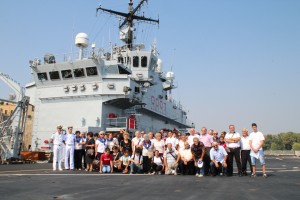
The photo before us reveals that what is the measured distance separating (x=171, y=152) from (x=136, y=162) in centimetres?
144

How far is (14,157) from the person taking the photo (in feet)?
54.7

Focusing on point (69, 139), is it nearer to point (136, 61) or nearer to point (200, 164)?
point (200, 164)

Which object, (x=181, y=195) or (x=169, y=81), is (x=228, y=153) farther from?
(x=169, y=81)

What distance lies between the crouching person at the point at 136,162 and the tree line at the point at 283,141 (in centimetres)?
10037

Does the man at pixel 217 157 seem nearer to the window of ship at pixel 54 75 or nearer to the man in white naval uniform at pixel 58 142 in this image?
the man in white naval uniform at pixel 58 142

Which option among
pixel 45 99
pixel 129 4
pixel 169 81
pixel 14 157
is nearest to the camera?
pixel 14 157

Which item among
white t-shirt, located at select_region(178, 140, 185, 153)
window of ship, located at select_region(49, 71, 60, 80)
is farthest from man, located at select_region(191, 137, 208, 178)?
window of ship, located at select_region(49, 71, 60, 80)

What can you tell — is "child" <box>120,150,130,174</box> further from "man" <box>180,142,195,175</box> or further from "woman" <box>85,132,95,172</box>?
"man" <box>180,142,195,175</box>

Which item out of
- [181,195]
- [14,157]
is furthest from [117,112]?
[181,195]

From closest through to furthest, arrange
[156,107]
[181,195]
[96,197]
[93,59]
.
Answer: [96,197] < [181,195] < [93,59] < [156,107]

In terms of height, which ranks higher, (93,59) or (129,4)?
(129,4)

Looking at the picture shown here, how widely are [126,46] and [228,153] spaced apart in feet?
62.2

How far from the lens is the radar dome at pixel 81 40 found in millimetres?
20750

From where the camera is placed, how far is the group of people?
10.1m
